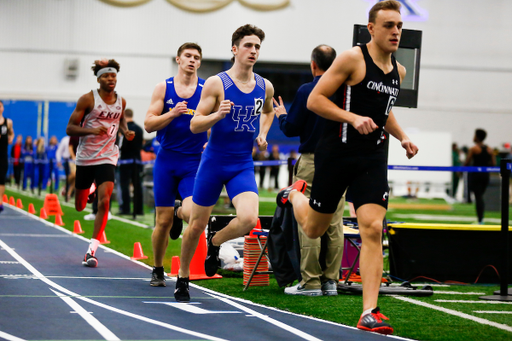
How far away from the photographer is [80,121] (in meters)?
8.63

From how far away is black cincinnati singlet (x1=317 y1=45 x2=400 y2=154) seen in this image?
16.2 feet

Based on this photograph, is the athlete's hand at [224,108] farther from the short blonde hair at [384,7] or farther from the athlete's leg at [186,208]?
the athlete's leg at [186,208]

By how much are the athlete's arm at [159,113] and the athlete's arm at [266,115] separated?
70cm

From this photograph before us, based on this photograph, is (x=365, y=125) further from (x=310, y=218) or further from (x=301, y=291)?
(x=301, y=291)

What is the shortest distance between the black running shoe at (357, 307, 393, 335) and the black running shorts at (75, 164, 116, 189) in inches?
182

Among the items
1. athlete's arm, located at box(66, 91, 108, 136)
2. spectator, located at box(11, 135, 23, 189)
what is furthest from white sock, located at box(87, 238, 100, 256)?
spectator, located at box(11, 135, 23, 189)

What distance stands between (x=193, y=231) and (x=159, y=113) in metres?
1.33

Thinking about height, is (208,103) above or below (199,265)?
above

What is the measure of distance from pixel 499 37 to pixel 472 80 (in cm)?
252

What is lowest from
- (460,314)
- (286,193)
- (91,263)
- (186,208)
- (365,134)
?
(91,263)

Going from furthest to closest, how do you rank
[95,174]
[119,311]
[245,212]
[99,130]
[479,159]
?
[479,159] → [95,174] → [99,130] → [245,212] → [119,311]

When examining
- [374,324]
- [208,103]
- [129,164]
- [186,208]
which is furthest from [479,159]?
[374,324]

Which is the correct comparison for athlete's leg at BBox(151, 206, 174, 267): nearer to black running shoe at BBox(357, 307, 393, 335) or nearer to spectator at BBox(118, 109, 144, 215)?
black running shoe at BBox(357, 307, 393, 335)

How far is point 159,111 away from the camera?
6.89m
